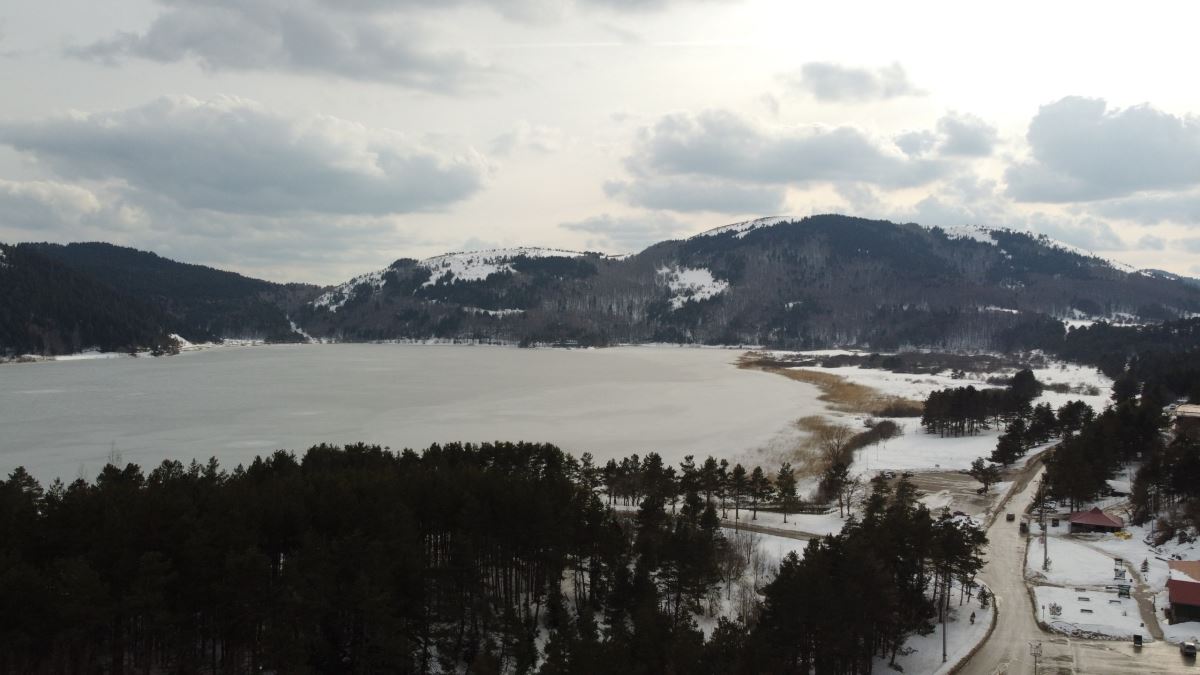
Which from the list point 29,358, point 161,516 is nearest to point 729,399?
point 161,516

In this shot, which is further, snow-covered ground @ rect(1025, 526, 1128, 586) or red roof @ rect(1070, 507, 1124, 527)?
red roof @ rect(1070, 507, 1124, 527)

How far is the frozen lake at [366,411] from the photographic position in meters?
57.4

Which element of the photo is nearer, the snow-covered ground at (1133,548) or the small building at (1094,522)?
the snow-covered ground at (1133,548)

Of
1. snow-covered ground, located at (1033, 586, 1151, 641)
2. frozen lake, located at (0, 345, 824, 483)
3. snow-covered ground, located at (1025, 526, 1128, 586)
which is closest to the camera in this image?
snow-covered ground, located at (1033, 586, 1151, 641)

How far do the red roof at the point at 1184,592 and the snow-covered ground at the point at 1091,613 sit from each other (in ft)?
4.71

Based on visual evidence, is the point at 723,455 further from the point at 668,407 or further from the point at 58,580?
the point at 58,580

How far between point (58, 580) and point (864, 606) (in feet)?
70.1

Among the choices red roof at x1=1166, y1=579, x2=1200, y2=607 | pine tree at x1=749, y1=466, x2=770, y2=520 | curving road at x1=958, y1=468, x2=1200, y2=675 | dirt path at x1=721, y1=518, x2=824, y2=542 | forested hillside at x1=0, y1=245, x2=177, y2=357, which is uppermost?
forested hillside at x1=0, y1=245, x2=177, y2=357

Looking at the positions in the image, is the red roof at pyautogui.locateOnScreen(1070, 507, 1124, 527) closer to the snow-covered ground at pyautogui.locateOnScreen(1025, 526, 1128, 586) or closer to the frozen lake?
the snow-covered ground at pyautogui.locateOnScreen(1025, 526, 1128, 586)

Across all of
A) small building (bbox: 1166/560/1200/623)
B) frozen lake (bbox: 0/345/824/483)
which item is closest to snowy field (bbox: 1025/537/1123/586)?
small building (bbox: 1166/560/1200/623)

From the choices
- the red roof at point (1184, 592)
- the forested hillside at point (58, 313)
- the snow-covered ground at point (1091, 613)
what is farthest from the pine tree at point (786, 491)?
the forested hillside at point (58, 313)

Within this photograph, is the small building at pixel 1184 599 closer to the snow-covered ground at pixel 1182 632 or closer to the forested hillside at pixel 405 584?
the snow-covered ground at pixel 1182 632

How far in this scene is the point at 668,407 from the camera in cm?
8469

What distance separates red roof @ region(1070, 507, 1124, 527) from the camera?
39656 millimetres
